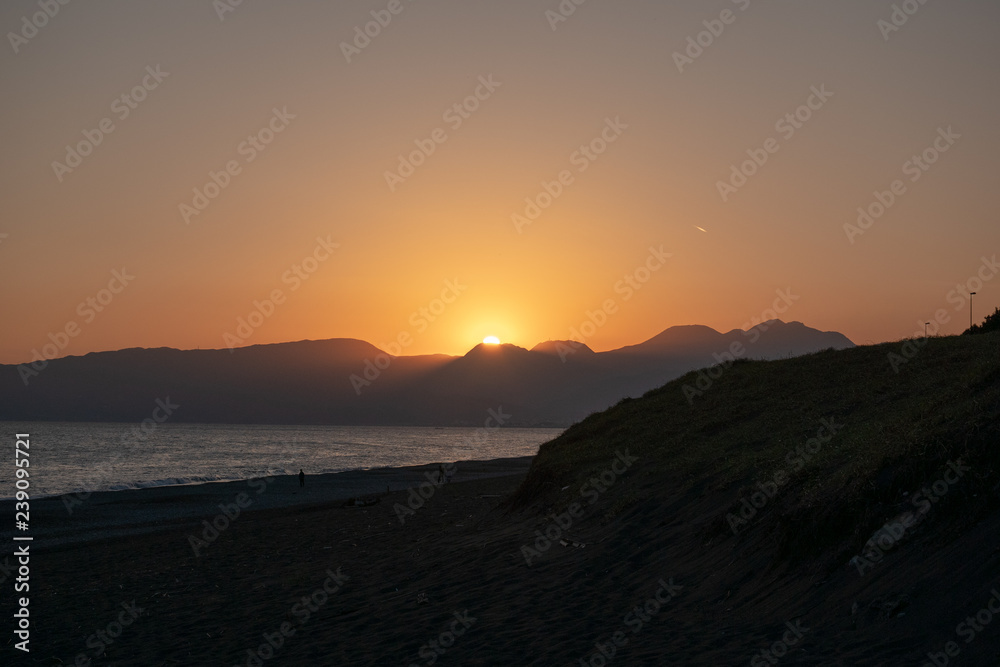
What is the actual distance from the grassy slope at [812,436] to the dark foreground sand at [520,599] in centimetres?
52

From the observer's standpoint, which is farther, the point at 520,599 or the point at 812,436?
the point at 812,436

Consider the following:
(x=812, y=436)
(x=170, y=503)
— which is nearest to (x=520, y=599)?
(x=812, y=436)

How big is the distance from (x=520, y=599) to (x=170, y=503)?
1530 inches

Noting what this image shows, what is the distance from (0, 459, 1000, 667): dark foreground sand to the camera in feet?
28.0

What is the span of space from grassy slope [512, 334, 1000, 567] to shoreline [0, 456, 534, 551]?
63.7 ft

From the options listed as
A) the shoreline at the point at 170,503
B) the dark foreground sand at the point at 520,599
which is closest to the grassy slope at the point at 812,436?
the dark foreground sand at the point at 520,599

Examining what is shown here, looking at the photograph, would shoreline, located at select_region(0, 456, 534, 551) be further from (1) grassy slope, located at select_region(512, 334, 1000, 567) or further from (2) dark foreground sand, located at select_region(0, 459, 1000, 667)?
(1) grassy slope, located at select_region(512, 334, 1000, 567)

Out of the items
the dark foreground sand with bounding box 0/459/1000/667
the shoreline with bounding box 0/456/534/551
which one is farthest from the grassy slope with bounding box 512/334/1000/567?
the shoreline with bounding box 0/456/534/551

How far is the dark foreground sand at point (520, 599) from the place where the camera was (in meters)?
8.52

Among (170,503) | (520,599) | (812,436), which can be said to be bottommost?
(170,503)

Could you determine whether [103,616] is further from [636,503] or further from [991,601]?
[991,601]

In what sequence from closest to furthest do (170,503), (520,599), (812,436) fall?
(520,599) → (812,436) → (170,503)

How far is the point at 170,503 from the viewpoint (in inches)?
1756

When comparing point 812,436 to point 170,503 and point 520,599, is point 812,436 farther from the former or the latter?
point 170,503
